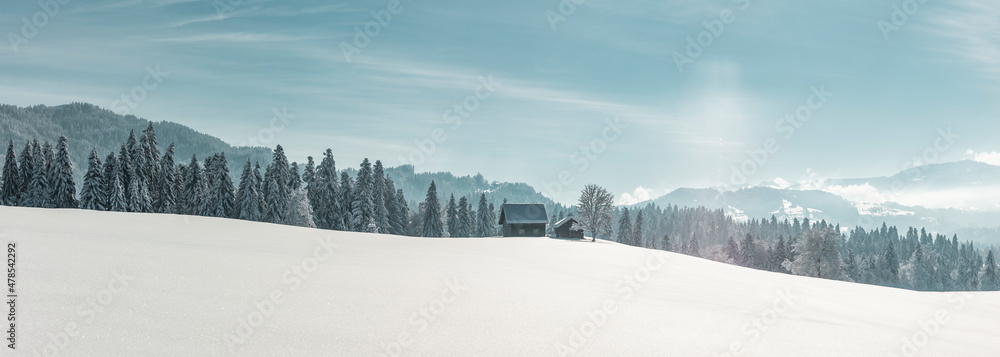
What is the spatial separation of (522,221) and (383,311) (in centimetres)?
6015

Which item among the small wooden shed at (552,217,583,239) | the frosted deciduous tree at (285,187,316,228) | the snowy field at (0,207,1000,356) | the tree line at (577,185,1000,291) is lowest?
the tree line at (577,185,1000,291)

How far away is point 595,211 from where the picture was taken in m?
66.6

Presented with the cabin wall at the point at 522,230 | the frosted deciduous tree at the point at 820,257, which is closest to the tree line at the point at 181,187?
the cabin wall at the point at 522,230

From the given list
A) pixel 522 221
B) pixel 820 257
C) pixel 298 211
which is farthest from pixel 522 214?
pixel 820 257

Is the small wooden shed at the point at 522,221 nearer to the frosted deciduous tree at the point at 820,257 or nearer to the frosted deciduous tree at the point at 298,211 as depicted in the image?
the frosted deciduous tree at the point at 298,211

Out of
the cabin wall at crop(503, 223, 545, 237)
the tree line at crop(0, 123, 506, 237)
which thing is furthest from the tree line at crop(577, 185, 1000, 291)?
the tree line at crop(0, 123, 506, 237)

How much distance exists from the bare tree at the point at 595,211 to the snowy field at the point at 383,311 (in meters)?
52.0

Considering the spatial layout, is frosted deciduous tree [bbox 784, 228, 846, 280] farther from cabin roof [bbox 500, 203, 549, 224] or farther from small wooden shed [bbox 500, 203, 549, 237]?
→ cabin roof [bbox 500, 203, 549, 224]

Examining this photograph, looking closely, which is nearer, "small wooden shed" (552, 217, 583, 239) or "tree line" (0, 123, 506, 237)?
"tree line" (0, 123, 506, 237)

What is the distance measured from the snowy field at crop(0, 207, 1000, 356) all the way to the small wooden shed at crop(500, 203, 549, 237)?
53329 mm

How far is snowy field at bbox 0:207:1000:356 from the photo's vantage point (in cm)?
636

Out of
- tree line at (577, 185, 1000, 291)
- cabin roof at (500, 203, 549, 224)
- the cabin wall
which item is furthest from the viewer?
the cabin wall

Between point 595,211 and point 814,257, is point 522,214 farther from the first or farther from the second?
point 814,257

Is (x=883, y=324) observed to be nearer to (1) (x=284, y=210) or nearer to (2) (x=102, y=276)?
(2) (x=102, y=276)
